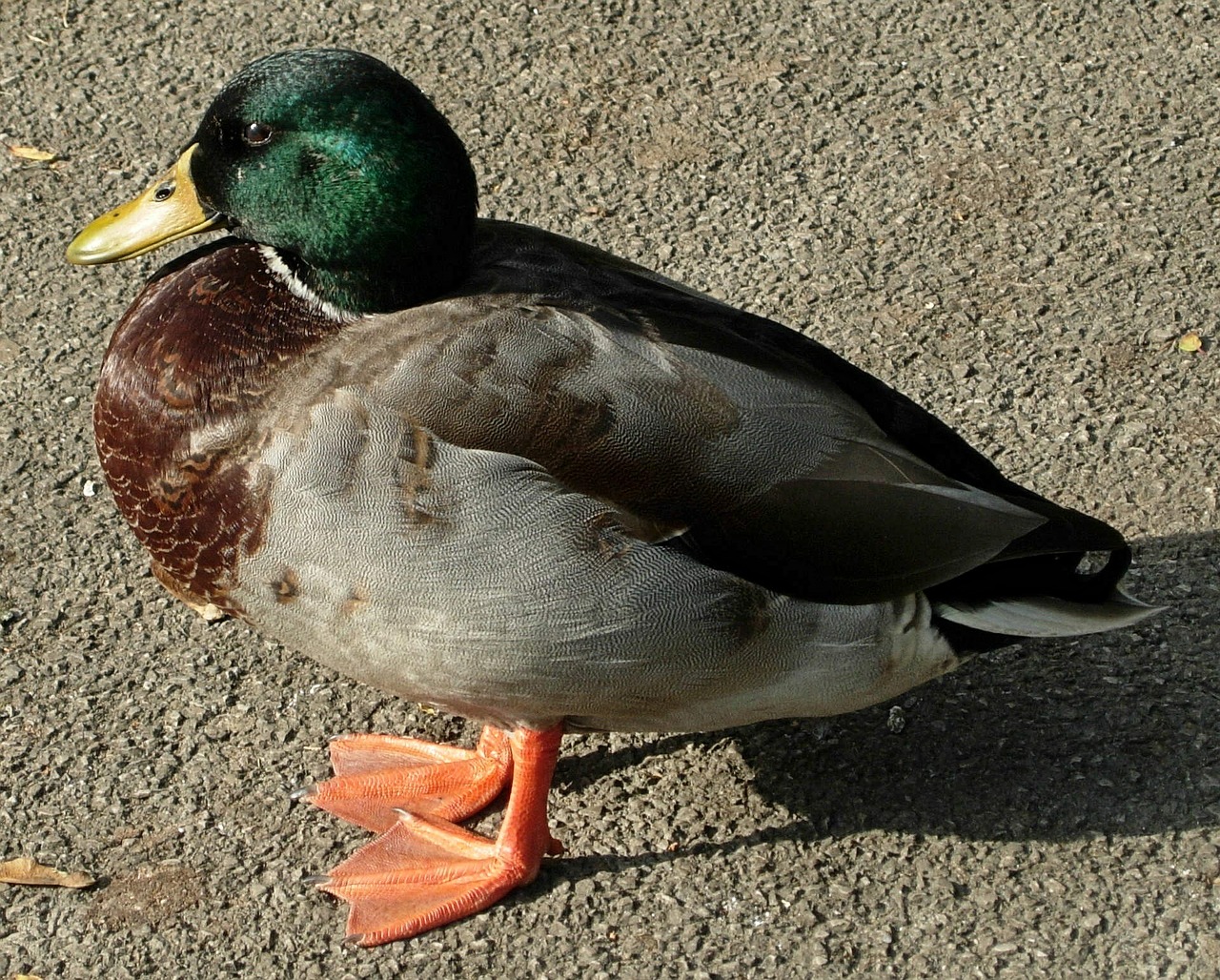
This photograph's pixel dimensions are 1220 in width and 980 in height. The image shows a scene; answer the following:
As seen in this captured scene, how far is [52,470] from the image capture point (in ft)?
12.9

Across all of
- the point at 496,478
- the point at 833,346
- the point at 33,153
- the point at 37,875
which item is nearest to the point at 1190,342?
the point at 833,346

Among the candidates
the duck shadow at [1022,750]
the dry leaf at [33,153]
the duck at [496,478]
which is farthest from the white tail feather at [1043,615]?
the dry leaf at [33,153]

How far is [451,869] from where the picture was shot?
10.1 ft

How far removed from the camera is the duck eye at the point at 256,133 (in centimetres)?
280

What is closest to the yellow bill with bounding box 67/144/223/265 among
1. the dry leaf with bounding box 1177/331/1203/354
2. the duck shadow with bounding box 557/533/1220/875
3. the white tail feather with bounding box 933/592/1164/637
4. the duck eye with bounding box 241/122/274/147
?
the duck eye with bounding box 241/122/274/147

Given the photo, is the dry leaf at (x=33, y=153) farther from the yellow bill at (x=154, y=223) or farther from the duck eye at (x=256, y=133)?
the duck eye at (x=256, y=133)

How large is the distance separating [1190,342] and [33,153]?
351 centimetres

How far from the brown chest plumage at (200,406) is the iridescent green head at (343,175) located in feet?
0.36

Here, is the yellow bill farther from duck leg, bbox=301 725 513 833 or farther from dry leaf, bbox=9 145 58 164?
dry leaf, bbox=9 145 58 164

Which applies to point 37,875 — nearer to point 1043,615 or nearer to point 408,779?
point 408,779

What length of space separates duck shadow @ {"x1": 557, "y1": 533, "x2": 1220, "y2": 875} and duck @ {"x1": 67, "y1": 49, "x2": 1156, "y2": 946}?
0.32m

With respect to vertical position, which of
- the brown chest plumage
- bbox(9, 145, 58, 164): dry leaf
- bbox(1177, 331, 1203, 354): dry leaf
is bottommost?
bbox(9, 145, 58, 164): dry leaf

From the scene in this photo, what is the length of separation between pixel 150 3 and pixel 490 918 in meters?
3.71

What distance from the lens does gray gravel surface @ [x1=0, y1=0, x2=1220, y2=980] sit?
9.79ft
